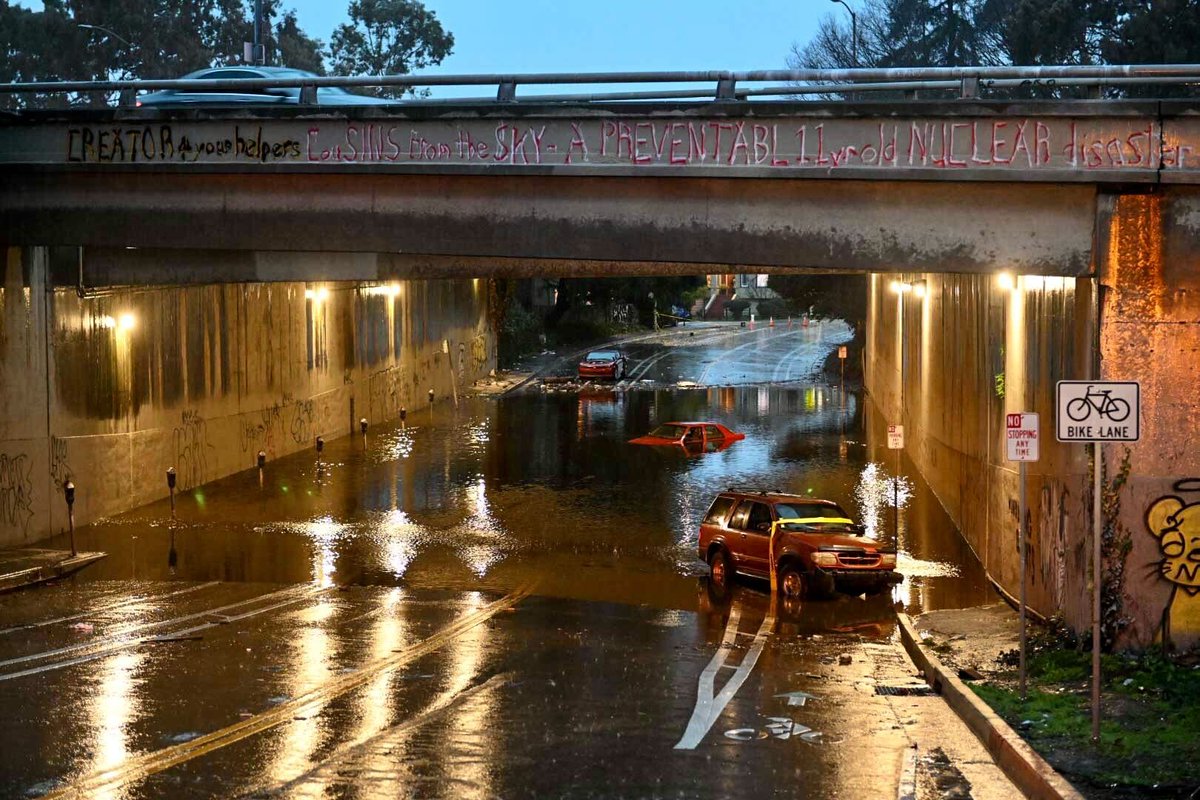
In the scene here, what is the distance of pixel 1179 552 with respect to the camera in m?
15.7

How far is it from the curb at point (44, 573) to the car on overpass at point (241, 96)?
289 inches

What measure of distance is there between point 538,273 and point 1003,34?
124ft

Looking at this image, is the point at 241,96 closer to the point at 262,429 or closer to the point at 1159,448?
the point at 262,429

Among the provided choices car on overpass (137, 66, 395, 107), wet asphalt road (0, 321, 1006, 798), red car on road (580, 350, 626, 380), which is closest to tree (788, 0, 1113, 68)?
red car on road (580, 350, 626, 380)

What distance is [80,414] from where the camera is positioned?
89.1 feet

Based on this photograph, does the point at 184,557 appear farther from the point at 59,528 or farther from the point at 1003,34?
the point at 1003,34

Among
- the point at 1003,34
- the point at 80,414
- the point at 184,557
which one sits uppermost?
the point at 1003,34

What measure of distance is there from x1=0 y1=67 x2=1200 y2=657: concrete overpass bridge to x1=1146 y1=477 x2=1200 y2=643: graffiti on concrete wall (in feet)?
0.08

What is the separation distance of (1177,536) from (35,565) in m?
16.7

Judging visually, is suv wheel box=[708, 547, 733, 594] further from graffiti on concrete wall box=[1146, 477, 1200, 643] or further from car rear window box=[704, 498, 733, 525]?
graffiti on concrete wall box=[1146, 477, 1200, 643]

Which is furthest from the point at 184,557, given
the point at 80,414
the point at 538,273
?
the point at 538,273

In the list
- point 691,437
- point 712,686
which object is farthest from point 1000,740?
point 691,437

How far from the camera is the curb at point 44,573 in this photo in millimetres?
21938

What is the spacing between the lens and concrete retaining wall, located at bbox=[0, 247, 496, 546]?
82.8 feet
